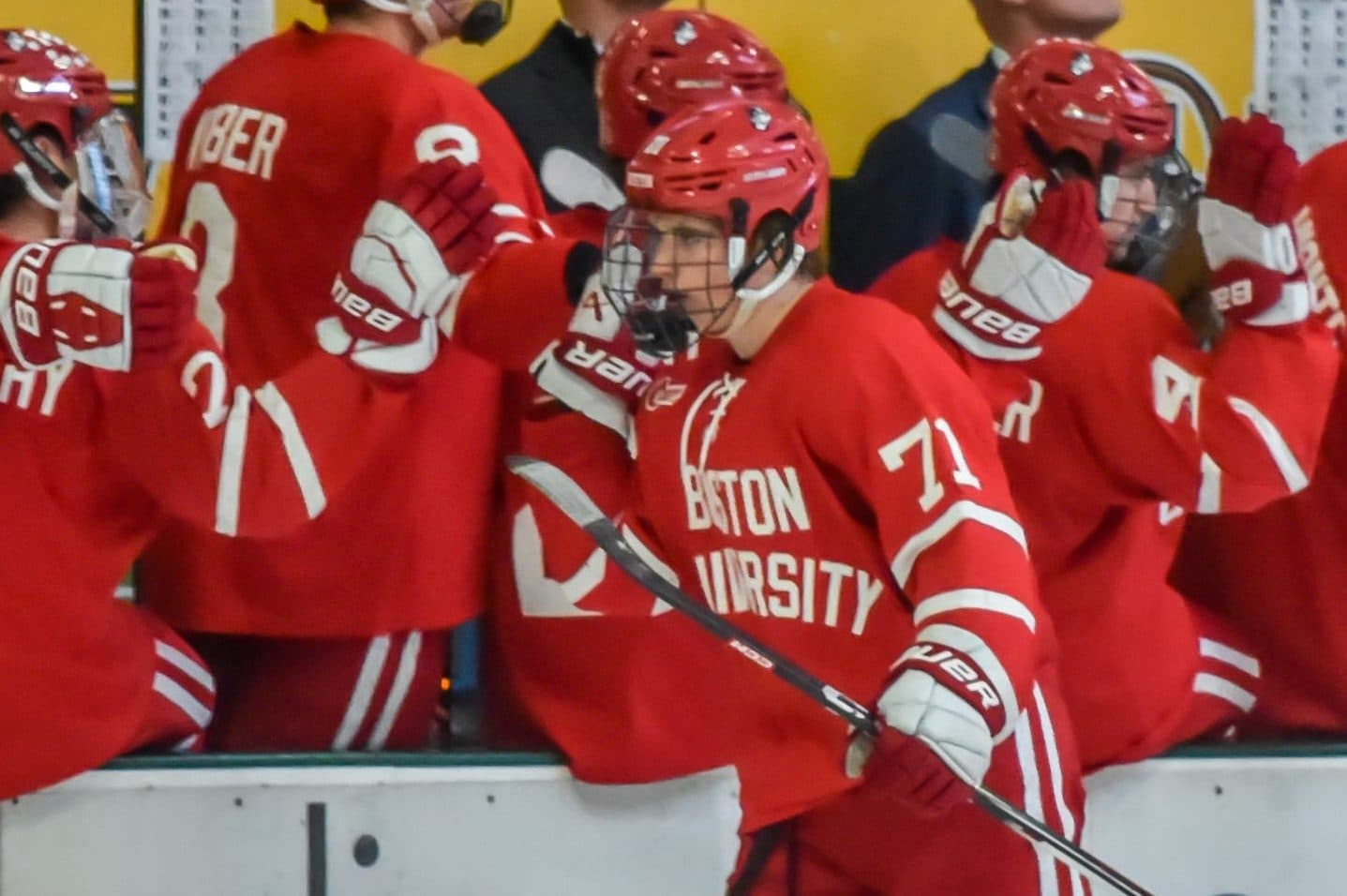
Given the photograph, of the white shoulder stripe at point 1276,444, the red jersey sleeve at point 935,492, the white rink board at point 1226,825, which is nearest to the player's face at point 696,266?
the red jersey sleeve at point 935,492

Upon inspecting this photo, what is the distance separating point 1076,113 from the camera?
2.44 metres

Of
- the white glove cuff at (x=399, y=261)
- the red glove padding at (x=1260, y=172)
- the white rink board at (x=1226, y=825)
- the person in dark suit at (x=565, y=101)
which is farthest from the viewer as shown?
the person in dark suit at (x=565, y=101)

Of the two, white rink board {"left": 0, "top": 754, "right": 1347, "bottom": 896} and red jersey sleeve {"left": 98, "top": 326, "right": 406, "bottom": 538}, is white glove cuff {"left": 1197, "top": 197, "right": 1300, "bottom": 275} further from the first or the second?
red jersey sleeve {"left": 98, "top": 326, "right": 406, "bottom": 538}

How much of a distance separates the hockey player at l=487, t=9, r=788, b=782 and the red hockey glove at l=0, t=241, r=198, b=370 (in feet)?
1.90

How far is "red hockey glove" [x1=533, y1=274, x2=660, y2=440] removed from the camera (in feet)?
7.43

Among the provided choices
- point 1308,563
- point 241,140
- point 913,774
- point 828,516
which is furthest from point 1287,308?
point 241,140

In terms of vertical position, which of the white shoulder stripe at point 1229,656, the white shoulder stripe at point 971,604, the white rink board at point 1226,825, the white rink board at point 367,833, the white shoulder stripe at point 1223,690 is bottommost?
the white rink board at point 367,833

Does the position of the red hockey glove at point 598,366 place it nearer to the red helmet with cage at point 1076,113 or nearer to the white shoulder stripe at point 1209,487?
the red helmet with cage at point 1076,113

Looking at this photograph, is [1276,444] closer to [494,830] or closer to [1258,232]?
[1258,232]

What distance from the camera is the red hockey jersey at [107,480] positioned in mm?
2164

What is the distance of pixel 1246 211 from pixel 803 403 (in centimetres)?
73

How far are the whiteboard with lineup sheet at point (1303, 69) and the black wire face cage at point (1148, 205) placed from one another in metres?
1.02

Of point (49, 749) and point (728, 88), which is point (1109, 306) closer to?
point (728, 88)

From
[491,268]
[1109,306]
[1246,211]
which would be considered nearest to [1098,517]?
[1109,306]
